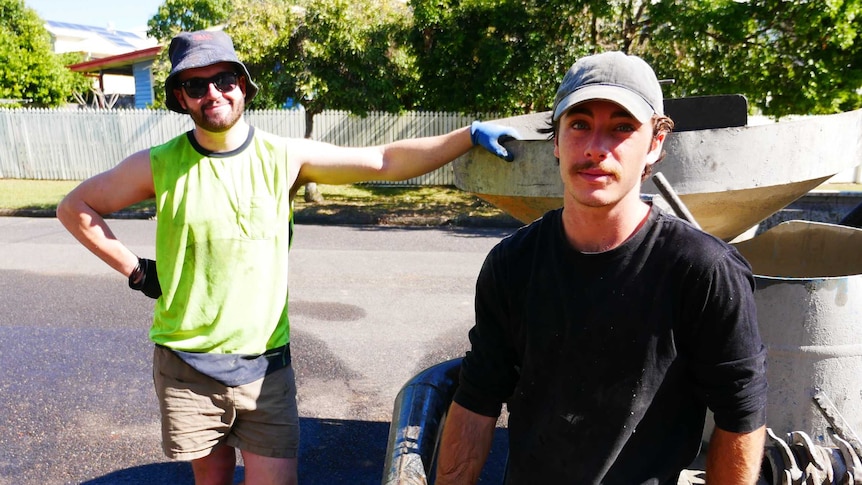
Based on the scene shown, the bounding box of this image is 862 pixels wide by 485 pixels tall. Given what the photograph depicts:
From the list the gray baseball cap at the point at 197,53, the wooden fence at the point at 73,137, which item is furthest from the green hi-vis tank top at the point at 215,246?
the wooden fence at the point at 73,137

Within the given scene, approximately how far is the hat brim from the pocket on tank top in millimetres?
1262

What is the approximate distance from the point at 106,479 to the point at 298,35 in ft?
32.3

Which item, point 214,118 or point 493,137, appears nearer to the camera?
point 214,118

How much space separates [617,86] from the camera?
1548mm

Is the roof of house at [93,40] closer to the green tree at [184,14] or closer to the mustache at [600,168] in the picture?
the green tree at [184,14]

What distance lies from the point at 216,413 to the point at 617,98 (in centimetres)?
178

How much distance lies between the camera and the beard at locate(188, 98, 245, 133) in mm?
2391

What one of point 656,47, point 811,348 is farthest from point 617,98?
point 656,47

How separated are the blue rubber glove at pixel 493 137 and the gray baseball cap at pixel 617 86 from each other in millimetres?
872

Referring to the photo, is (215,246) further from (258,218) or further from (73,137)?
(73,137)

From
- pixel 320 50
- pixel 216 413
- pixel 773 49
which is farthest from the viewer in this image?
pixel 320 50

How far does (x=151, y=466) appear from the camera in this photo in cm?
368

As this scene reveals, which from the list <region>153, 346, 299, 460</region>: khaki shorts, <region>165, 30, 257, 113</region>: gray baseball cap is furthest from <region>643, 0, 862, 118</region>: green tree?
<region>153, 346, 299, 460</region>: khaki shorts

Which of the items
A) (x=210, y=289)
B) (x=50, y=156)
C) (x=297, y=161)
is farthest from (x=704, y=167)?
(x=50, y=156)
